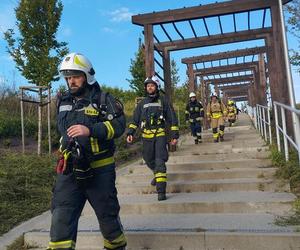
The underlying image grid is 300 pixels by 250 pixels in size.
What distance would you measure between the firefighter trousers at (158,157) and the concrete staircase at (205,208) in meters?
0.28

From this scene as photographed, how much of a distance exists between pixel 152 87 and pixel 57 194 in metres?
3.63

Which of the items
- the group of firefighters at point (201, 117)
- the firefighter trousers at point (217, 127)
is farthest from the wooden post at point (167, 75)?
the firefighter trousers at point (217, 127)

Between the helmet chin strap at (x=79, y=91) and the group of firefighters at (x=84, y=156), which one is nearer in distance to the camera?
the group of firefighters at (x=84, y=156)

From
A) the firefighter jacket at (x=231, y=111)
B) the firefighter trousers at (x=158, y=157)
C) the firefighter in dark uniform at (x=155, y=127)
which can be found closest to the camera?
the firefighter trousers at (x=158, y=157)

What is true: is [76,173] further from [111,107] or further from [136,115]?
[136,115]

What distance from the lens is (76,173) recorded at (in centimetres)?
358

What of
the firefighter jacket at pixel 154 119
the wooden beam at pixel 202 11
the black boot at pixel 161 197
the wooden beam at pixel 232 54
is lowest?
the black boot at pixel 161 197

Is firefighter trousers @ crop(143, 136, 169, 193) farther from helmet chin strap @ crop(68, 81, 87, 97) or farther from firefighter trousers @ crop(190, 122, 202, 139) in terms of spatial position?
firefighter trousers @ crop(190, 122, 202, 139)

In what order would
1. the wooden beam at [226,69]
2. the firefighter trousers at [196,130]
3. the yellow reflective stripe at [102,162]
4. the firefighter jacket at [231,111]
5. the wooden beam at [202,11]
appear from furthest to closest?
the firefighter jacket at [231,111] → the wooden beam at [226,69] → the firefighter trousers at [196,130] → the wooden beam at [202,11] → the yellow reflective stripe at [102,162]

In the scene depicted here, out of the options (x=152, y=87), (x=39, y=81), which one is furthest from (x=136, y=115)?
(x=39, y=81)

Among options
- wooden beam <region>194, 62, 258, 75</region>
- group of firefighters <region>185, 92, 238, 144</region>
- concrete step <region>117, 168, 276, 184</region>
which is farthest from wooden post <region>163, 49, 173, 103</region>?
wooden beam <region>194, 62, 258, 75</region>

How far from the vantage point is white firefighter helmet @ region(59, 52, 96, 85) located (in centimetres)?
377

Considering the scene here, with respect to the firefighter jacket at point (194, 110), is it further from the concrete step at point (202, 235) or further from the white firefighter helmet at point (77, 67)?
the white firefighter helmet at point (77, 67)

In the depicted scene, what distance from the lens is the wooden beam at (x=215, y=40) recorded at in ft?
36.1
